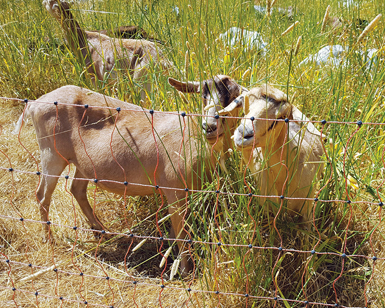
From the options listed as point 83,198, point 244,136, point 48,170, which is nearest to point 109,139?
point 48,170

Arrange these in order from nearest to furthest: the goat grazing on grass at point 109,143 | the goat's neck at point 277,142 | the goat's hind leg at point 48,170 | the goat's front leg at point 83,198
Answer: the goat's neck at point 277,142 → the goat grazing on grass at point 109,143 → the goat's hind leg at point 48,170 → the goat's front leg at point 83,198

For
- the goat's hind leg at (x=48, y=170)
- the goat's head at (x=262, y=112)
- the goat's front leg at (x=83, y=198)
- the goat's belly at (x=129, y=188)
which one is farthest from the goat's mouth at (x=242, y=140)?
the goat's front leg at (x=83, y=198)

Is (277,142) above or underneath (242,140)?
underneath

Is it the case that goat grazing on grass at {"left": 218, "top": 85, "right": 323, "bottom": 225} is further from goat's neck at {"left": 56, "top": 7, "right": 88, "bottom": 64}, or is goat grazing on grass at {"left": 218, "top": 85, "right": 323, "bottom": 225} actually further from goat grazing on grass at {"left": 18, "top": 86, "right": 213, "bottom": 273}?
goat's neck at {"left": 56, "top": 7, "right": 88, "bottom": 64}

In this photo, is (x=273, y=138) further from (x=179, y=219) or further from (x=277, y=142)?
(x=179, y=219)

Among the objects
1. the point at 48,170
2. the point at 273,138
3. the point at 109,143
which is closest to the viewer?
the point at 273,138

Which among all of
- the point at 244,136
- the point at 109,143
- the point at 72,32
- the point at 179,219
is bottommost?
the point at 179,219

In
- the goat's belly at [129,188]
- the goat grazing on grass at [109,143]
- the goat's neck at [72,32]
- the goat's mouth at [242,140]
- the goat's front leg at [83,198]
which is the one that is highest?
the goat's neck at [72,32]

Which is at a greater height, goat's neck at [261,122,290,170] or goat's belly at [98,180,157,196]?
goat's neck at [261,122,290,170]

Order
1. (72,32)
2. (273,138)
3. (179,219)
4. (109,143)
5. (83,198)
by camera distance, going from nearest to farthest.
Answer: (273,138), (179,219), (109,143), (83,198), (72,32)

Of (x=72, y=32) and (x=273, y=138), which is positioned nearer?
(x=273, y=138)

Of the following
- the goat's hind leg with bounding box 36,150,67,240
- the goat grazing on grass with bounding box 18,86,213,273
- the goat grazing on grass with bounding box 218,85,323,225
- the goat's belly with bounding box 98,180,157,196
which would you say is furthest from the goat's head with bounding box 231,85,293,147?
the goat's hind leg with bounding box 36,150,67,240

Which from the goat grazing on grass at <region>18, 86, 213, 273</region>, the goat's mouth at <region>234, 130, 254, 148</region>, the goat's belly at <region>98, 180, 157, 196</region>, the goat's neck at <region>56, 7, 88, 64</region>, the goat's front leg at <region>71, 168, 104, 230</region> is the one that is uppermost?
the goat's neck at <region>56, 7, 88, 64</region>

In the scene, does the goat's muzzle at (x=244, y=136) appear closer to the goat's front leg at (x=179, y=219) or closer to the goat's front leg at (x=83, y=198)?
the goat's front leg at (x=179, y=219)
